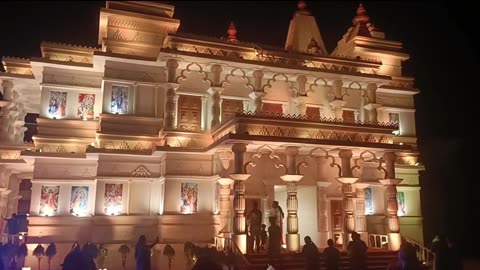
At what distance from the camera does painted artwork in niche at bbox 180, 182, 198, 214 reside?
65.1ft

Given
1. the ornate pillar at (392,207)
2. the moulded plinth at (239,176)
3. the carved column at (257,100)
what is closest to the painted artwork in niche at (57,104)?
the carved column at (257,100)

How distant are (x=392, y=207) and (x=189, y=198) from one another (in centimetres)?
914

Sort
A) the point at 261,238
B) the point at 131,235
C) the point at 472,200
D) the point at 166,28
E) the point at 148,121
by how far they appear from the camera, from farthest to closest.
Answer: the point at 472,200, the point at 166,28, the point at 148,121, the point at 131,235, the point at 261,238

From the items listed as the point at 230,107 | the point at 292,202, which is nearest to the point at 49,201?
the point at 230,107

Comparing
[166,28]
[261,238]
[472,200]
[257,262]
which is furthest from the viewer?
[472,200]

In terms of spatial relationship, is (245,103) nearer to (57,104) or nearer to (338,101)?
(338,101)

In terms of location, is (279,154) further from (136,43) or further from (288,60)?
(136,43)

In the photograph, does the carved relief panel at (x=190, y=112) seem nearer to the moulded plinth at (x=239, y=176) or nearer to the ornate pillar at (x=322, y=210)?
the moulded plinth at (x=239, y=176)

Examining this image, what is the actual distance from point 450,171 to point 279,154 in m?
20.2

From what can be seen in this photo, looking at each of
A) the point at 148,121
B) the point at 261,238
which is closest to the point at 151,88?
the point at 148,121

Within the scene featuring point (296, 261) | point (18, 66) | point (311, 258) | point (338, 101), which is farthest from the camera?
point (18, 66)

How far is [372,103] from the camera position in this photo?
75.4 ft

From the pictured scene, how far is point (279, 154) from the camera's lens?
20.1 meters

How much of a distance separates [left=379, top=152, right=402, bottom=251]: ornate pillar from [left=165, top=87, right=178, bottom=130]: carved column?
32.3 ft
